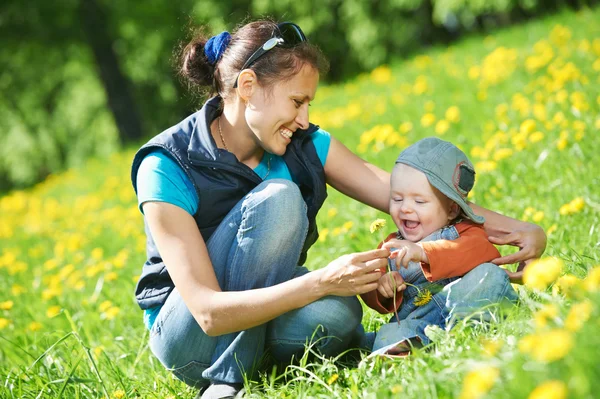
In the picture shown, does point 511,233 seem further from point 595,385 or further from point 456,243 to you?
point 595,385

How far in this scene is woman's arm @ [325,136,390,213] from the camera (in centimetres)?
260

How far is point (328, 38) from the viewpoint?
12.8m

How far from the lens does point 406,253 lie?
84.0 inches

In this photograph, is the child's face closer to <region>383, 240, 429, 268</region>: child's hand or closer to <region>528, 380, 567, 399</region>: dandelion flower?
<region>383, 240, 429, 268</region>: child's hand

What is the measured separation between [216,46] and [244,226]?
67 cm

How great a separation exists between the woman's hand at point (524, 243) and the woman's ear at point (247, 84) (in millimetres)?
946

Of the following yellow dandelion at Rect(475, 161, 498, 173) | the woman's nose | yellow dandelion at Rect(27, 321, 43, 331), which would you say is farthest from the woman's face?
yellow dandelion at Rect(27, 321, 43, 331)

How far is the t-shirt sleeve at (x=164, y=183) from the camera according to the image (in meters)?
2.21

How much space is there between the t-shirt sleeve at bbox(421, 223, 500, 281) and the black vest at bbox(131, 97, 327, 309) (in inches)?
19.1

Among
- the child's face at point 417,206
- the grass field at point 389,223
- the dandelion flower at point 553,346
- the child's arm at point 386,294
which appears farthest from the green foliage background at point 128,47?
the dandelion flower at point 553,346

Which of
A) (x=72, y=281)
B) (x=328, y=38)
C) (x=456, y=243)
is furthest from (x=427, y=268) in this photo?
(x=328, y=38)

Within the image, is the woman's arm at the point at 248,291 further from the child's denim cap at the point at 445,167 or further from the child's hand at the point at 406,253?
the child's denim cap at the point at 445,167

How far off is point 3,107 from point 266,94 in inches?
A: 611

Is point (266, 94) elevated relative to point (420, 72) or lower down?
elevated
